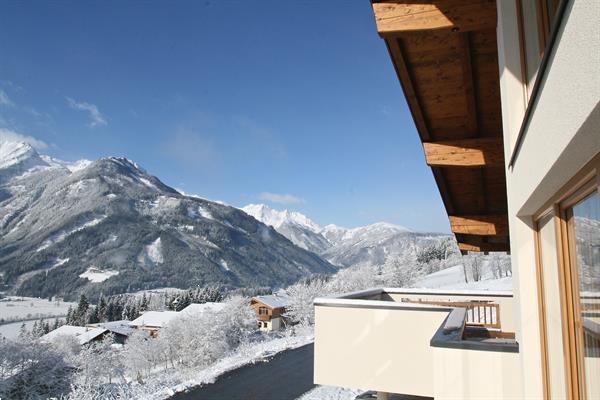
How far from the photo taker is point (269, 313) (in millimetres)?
44750

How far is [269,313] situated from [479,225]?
40052mm

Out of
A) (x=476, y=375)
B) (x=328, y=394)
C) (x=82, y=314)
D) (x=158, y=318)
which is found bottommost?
(x=82, y=314)

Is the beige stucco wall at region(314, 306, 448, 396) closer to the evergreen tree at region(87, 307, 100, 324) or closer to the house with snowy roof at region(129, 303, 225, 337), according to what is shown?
the house with snowy roof at region(129, 303, 225, 337)

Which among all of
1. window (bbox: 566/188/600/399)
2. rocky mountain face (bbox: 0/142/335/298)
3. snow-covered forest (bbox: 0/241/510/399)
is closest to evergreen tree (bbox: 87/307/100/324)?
snow-covered forest (bbox: 0/241/510/399)

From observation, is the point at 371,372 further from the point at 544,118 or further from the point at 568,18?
the point at 568,18

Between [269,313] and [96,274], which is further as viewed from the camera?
[96,274]

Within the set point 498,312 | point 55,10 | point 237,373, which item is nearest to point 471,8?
point 498,312

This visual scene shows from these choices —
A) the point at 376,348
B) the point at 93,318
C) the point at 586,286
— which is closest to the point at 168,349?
the point at 93,318

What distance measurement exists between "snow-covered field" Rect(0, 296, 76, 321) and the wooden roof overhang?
91.6 metres

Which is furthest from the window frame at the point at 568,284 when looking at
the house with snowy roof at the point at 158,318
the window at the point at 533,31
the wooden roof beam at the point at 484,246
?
the house with snowy roof at the point at 158,318

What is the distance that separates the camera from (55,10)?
188ft

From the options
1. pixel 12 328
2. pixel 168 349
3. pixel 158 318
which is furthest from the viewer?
pixel 12 328

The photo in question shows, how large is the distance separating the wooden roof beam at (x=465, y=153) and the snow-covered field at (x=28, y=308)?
3607 inches

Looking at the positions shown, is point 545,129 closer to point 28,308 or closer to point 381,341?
point 381,341
